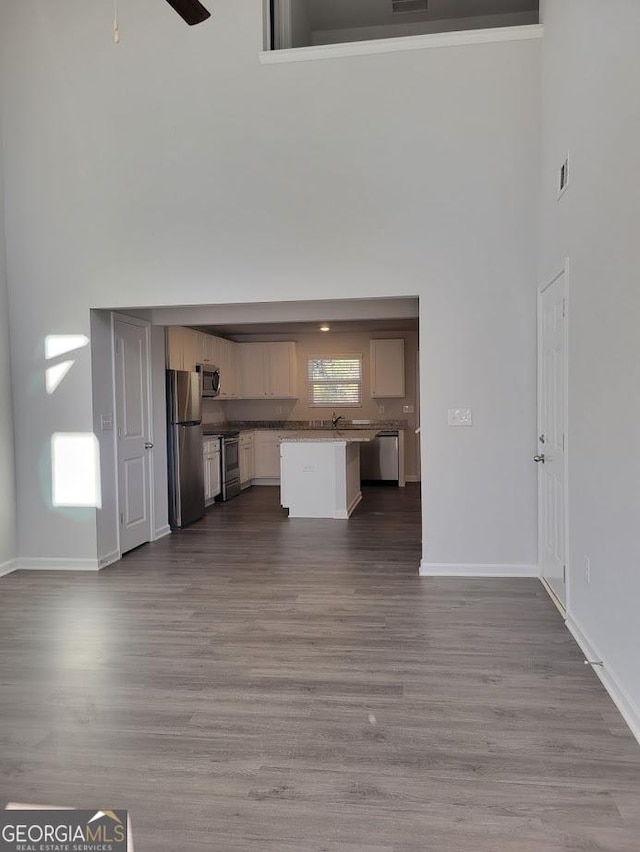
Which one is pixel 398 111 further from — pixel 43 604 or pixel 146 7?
pixel 43 604

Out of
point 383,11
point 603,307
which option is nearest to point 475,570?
point 603,307

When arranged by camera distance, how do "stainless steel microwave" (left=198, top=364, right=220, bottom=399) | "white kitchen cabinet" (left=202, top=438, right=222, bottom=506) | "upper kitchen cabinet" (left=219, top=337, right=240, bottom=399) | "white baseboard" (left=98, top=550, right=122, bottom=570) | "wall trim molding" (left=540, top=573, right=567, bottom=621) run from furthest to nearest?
"upper kitchen cabinet" (left=219, top=337, right=240, bottom=399)
"stainless steel microwave" (left=198, top=364, right=220, bottom=399)
"white kitchen cabinet" (left=202, top=438, right=222, bottom=506)
"white baseboard" (left=98, top=550, right=122, bottom=570)
"wall trim molding" (left=540, top=573, right=567, bottom=621)

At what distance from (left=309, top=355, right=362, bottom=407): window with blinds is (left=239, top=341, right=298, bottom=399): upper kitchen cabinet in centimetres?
42

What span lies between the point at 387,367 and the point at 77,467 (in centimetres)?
571

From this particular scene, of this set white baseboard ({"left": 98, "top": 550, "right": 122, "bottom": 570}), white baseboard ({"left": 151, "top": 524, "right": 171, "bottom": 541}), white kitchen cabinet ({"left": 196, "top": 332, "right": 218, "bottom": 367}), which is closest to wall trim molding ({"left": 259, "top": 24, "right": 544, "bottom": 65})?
white kitchen cabinet ({"left": 196, "top": 332, "right": 218, "bottom": 367})

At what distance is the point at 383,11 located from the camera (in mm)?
6406

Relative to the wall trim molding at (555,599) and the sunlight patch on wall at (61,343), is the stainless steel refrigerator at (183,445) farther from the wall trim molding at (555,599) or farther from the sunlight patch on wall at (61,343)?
the wall trim molding at (555,599)

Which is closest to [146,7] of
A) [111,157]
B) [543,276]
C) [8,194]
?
[111,157]

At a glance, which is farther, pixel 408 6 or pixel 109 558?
pixel 408 6

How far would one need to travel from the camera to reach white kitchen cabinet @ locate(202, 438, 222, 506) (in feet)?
25.8

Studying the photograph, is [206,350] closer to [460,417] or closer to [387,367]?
[387,367]

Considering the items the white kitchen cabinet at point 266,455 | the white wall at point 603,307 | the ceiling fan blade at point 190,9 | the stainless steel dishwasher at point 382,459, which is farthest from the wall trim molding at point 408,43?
the white kitchen cabinet at point 266,455

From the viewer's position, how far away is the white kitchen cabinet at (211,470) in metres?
7.87

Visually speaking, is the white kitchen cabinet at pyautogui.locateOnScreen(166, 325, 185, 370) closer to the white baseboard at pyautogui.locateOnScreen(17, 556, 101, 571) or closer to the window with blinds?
the white baseboard at pyautogui.locateOnScreen(17, 556, 101, 571)
